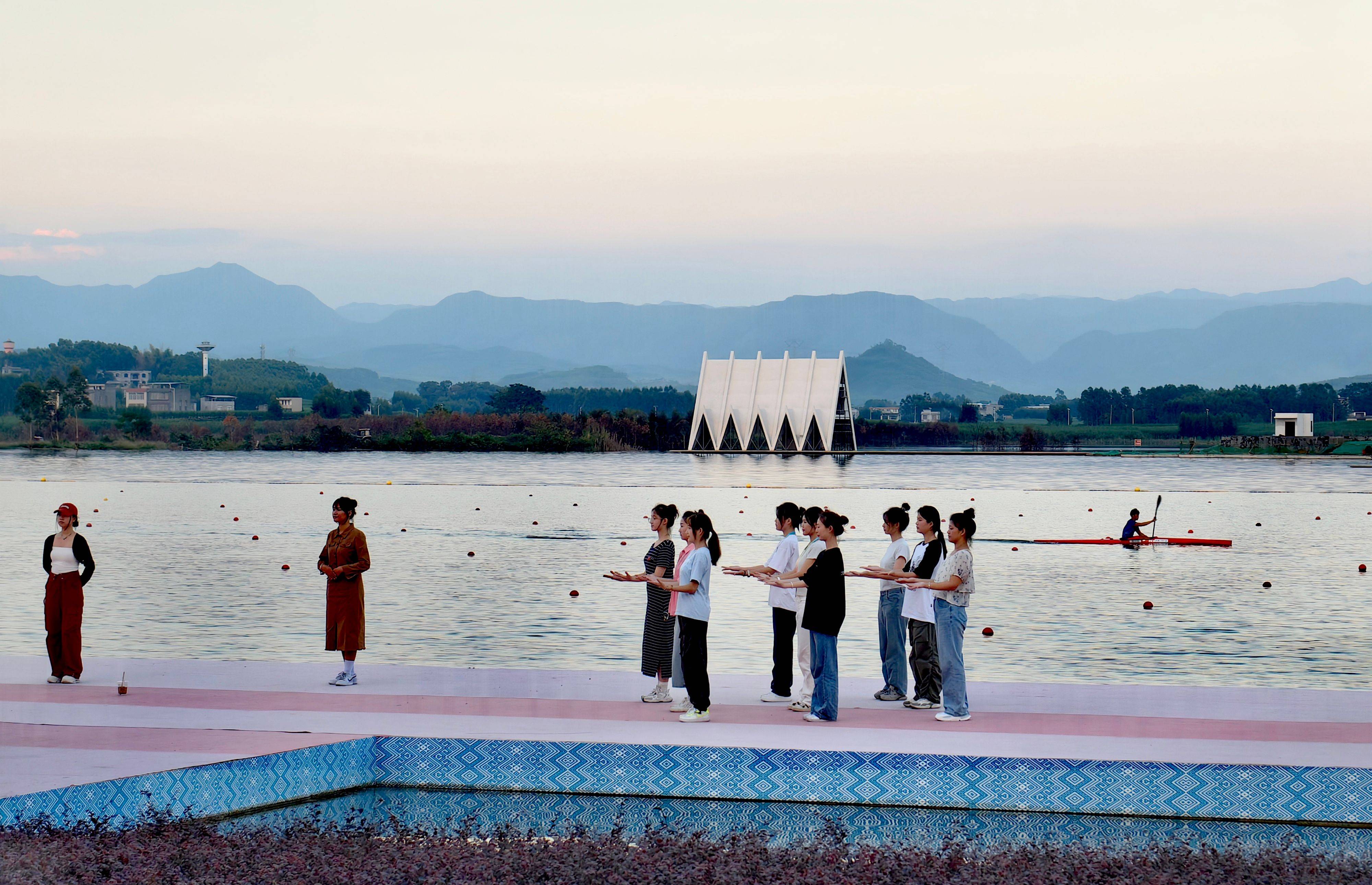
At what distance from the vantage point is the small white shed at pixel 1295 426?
9906 cm

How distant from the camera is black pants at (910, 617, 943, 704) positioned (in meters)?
8.42

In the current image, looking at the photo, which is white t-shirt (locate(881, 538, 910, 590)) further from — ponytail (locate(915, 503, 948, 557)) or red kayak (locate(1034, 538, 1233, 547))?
red kayak (locate(1034, 538, 1233, 547))

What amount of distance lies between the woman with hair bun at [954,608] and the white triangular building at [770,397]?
275 feet

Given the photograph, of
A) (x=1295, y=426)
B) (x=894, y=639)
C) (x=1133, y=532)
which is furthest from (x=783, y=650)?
(x=1295, y=426)

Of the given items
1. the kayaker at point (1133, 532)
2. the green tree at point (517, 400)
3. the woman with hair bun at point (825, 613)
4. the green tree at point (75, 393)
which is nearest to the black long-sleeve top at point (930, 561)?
the woman with hair bun at point (825, 613)

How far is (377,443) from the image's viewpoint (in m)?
101

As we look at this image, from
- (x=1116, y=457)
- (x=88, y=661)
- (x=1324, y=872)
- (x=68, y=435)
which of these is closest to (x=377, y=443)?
(x=68, y=435)

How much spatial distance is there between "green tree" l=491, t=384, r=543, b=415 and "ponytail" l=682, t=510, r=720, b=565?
135 metres

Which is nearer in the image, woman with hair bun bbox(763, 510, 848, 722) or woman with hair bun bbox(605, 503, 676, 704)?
woman with hair bun bbox(763, 510, 848, 722)

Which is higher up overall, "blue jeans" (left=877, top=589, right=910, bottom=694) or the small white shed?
the small white shed

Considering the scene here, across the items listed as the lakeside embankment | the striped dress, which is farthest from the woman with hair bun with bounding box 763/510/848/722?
the lakeside embankment

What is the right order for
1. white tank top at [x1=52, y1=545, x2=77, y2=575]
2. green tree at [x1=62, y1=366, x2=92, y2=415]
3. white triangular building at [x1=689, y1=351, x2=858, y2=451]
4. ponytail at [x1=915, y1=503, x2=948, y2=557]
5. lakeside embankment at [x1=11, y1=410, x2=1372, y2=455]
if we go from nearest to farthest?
ponytail at [x1=915, y1=503, x2=948, y2=557] → white tank top at [x1=52, y1=545, x2=77, y2=575] → white triangular building at [x1=689, y1=351, x2=858, y2=451] → lakeside embankment at [x1=11, y1=410, x2=1372, y2=455] → green tree at [x1=62, y1=366, x2=92, y2=415]

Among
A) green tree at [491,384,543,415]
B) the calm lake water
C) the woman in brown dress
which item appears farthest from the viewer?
green tree at [491,384,543,415]

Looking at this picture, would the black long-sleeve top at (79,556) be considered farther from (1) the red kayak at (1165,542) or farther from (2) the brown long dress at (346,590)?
(1) the red kayak at (1165,542)
